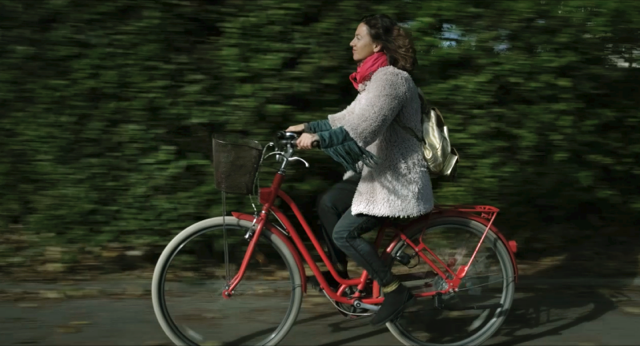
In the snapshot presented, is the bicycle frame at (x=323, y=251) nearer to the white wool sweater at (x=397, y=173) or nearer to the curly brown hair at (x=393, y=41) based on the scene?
the white wool sweater at (x=397, y=173)

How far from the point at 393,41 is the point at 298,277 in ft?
4.50

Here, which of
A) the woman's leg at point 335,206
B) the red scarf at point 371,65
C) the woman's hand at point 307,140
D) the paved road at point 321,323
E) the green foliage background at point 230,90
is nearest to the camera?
the woman's hand at point 307,140

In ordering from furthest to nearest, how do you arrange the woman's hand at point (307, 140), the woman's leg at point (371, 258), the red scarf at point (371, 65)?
1. the woman's leg at point (371, 258)
2. the red scarf at point (371, 65)
3. the woman's hand at point (307, 140)

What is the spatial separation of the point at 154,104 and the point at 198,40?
51 cm

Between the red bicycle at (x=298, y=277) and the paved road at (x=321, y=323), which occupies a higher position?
the red bicycle at (x=298, y=277)

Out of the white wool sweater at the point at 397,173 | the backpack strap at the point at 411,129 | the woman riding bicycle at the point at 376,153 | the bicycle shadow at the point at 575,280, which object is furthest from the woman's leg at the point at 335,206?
the bicycle shadow at the point at 575,280

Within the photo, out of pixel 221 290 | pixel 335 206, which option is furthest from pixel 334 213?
pixel 221 290

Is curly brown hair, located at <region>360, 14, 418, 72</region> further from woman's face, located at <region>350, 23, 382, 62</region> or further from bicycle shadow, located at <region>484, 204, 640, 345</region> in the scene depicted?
bicycle shadow, located at <region>484, 204, 640, 345</region>

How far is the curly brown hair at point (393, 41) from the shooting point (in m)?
3.36

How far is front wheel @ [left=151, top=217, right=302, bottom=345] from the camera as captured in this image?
356 centimetres

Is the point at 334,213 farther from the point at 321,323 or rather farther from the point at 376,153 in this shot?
the point at 321,323

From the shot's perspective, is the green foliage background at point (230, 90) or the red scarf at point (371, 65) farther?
the green foliage background at point (230, 90)

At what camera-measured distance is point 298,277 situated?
3.60 meters

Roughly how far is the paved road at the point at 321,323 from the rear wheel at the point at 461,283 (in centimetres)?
19
